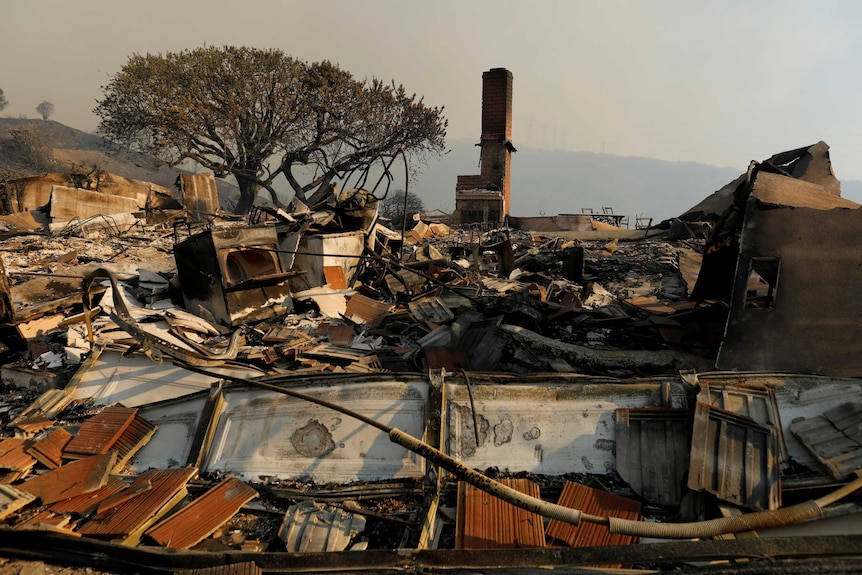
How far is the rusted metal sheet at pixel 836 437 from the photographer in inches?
91.0

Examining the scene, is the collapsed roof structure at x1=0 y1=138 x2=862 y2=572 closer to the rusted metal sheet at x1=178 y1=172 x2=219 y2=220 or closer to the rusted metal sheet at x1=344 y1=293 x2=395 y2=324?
the rusted metal sheet at x1=344 y1=293 x2=395 y2=324

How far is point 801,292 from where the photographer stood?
3.79m

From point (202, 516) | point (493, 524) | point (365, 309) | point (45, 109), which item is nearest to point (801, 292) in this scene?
point (493, 524)

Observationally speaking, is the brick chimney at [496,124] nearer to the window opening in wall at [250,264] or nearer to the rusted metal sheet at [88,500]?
the window opening in wall at [250,264]

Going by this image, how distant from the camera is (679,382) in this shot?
2760 millimetres

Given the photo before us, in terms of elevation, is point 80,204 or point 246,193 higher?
point 246,193

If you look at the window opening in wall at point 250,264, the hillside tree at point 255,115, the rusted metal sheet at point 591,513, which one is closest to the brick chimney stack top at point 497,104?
the hillside tree at point 255,115

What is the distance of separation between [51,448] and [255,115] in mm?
19955

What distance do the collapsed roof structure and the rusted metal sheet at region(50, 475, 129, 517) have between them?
0.03ft

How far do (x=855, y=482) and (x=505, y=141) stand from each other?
15.6 m

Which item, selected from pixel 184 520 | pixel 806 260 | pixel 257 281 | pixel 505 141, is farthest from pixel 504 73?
pixel 184 520

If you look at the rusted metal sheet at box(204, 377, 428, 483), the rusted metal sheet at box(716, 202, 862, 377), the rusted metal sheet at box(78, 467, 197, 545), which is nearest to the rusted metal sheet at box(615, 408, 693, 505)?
the rusted metal sheet at box(204, 377, 428, 483)

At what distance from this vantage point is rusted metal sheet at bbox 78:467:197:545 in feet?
7.34

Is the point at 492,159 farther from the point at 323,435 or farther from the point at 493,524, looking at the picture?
the point at 493,524
